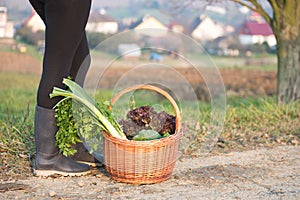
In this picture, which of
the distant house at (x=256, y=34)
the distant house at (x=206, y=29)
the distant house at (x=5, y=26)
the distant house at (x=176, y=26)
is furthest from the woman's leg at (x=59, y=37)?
the distant house at (x=256, y=34)

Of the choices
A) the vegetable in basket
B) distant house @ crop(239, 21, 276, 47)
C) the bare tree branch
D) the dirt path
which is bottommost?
the dirt path

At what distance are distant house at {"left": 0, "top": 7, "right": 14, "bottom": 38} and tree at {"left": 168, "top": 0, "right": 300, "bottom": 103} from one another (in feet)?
10.2

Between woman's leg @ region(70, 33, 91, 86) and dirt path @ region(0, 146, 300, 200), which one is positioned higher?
woman's leg @ region(70, 33, 91, 86)

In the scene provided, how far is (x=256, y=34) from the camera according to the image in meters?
8.84

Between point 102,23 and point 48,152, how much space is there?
3990 mm

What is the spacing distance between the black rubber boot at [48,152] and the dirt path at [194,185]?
0.04 meters

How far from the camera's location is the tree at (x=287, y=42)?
463 centimetres

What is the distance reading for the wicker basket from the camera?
7.70 ft

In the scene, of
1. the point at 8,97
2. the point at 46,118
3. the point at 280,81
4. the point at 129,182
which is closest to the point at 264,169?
the point at 129,182

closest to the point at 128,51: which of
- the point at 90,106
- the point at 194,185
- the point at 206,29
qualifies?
the point at 90,106

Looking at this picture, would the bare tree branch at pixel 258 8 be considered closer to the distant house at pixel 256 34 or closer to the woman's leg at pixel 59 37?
the woman's leg at pixel 59 37

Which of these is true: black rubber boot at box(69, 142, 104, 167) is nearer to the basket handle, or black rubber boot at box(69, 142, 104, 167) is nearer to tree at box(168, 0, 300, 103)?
the basket handle

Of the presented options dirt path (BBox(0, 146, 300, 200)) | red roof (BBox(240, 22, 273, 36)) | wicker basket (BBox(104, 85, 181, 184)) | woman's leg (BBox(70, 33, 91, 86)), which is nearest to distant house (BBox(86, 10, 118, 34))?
red roof (BBox(240, 22, 273, 36))

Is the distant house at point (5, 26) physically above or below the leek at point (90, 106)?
above
